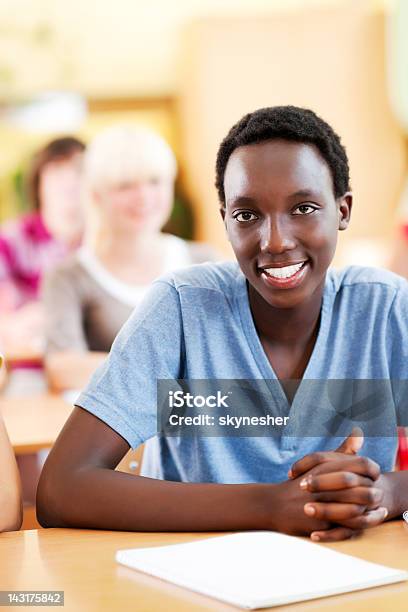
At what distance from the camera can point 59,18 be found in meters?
5.72

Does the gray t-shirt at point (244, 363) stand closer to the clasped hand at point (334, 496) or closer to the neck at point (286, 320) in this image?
the neck at point (286, 320)

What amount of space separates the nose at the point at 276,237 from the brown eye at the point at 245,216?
0.09 feet

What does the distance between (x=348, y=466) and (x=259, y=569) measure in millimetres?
226

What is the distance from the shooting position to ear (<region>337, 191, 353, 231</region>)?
1.56m

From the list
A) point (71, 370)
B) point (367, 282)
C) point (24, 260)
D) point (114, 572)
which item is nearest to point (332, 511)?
A: point (114, 572)

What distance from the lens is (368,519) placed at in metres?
1.23

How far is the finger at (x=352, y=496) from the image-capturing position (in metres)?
1.22

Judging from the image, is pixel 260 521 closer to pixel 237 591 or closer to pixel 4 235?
pixel 237 591

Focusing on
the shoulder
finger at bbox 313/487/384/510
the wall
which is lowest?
finger at bbox 313/487/384/510

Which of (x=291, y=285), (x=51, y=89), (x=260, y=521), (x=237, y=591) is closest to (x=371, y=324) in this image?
(x=291, y=285)

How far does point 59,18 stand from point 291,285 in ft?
15.2

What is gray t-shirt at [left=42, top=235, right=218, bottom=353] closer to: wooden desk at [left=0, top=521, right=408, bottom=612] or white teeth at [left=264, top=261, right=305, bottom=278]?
white teeth at [left=264, top=261, right=305, bottom=278]

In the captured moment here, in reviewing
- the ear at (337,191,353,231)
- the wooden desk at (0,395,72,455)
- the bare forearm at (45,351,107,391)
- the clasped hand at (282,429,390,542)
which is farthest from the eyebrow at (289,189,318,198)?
the bare forearm at (45,351,107,391)

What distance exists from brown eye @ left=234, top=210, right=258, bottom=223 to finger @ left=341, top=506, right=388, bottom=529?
0.45 meters
